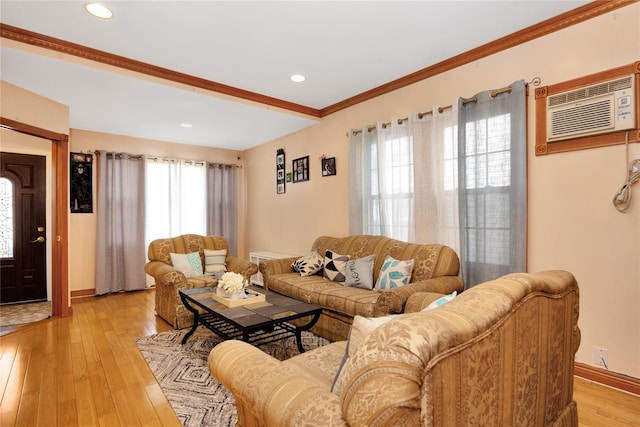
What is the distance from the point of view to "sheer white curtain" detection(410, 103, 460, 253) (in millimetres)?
3133

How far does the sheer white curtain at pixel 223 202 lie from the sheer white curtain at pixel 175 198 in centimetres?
10

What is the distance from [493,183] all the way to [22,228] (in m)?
5.89

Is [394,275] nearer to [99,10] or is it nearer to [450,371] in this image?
[450,371]

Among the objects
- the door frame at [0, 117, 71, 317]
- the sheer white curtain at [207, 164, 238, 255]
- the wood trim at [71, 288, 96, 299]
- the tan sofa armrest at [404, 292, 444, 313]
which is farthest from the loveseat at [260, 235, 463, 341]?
the wood trim at [71, 288, 96, 299]

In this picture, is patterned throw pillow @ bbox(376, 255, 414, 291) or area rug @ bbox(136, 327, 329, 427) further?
patterned throw pillow @ bbox(376, 255, 414, 291)

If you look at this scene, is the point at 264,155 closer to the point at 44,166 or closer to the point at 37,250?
the point at 44,166

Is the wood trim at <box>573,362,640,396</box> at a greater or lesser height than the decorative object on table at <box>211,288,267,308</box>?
lesser

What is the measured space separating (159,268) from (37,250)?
2494 mm

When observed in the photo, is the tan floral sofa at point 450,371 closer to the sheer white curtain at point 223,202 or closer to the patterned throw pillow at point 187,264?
the patterned throw pillow at point 187,264

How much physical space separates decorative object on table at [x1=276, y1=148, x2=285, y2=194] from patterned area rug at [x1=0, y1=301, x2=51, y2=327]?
3.42 metres

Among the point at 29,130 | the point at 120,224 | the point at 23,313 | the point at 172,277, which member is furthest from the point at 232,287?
the point at 120,224

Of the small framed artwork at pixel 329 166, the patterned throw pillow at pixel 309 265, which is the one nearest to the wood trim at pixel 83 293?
the patterned throw pillow at pixel 309 265

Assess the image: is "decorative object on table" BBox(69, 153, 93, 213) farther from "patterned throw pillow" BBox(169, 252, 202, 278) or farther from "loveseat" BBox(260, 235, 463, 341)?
Answer: "loveseat" BBox(260, 235, 463, 341)

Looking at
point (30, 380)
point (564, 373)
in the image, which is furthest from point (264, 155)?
point (564, 373)
